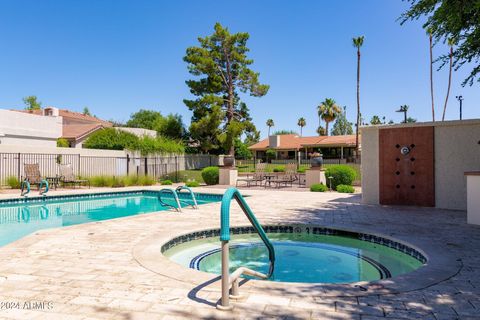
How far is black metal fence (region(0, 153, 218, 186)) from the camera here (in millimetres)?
18141

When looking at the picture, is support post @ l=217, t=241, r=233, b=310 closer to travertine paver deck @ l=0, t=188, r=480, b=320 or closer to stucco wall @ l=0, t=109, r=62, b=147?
travertine paver deck @ l=0, t=188, r=480, b=320

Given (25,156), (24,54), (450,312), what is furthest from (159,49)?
(450,312)

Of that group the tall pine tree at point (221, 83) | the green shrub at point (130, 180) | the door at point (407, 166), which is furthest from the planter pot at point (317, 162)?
the tall pine tree at point (221, 83)

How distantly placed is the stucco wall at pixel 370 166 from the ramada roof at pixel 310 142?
32.4 meters

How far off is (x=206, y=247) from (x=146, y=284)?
2.78 meters

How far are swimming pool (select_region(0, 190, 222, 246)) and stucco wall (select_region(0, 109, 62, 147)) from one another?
16233mm

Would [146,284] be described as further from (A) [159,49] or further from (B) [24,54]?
(B) [24,54]

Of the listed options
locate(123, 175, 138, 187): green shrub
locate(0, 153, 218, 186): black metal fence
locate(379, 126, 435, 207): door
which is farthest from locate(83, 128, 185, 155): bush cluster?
locate(379, 126, 435, 207): door

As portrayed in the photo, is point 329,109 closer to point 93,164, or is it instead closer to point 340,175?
point 340,175

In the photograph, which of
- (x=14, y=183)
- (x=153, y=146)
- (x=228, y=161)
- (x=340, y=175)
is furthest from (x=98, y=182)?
(x=340, y=175)

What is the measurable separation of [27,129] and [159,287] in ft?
102

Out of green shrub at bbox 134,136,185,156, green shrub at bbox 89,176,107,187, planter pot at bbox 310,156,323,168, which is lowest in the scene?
green shrub at bbox 89,176,107,187

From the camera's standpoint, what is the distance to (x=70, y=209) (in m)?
12.0

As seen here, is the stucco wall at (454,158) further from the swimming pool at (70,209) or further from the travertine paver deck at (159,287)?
the swimming pool at (70,209)
